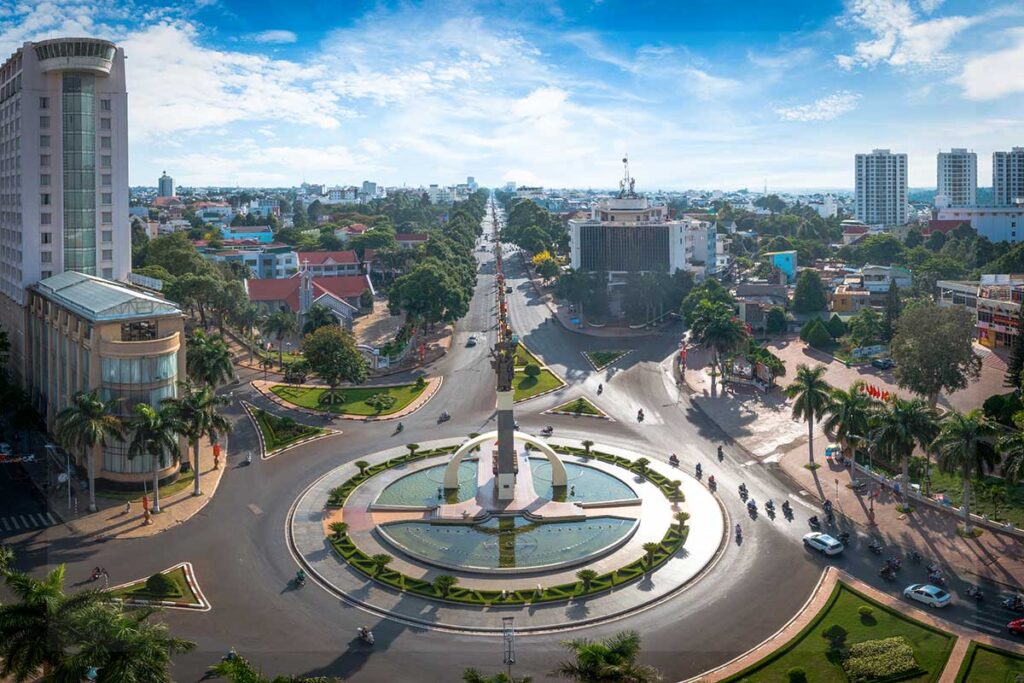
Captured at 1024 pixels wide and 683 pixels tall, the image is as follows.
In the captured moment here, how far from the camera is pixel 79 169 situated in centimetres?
8344

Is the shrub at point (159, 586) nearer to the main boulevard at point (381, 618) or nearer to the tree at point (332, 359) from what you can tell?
the main boulevard at point (381, 618)

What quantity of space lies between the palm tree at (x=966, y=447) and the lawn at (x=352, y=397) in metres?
52.4

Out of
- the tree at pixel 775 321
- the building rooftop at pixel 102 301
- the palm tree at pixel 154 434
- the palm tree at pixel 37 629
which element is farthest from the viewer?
the tree at pixel 775 321

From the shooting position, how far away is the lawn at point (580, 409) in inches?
3450

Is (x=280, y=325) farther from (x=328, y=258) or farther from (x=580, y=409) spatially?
(x=328, y=258)

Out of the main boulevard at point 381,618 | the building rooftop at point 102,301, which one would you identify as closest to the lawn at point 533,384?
the main boulevard at point 381,618

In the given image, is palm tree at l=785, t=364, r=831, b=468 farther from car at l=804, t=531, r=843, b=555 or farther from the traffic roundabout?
car at l=804, t=531, r=843, b=555

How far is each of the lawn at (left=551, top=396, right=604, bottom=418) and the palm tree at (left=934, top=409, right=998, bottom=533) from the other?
3616 cm

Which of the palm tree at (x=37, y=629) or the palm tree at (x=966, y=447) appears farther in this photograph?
the palm tree at (x=966, y=447)

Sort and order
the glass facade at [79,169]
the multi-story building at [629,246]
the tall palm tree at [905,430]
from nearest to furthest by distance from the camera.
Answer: the tall palm tree at [905,430] < the glass facade at [79,169] < the multi-story building at [629,246]

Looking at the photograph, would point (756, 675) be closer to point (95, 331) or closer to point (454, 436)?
point (454, 436)

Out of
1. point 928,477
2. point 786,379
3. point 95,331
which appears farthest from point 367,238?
point 928,477

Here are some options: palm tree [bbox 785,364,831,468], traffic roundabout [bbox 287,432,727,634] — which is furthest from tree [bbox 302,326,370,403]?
palm tree [bbox 785,364,831,468]

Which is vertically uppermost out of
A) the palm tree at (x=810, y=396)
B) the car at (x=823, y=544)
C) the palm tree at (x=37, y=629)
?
the palm tree at (x=810, y=396)
